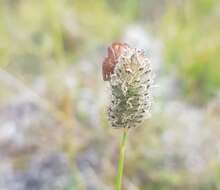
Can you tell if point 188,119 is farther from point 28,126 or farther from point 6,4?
point 6,4

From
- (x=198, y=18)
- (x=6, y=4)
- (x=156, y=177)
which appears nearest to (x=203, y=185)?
(x=156, y=177)

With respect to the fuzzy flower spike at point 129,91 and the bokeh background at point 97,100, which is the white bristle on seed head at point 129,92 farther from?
the bokeh background at point 97,100

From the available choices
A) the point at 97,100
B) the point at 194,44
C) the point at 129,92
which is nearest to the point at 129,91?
the point at 129,92

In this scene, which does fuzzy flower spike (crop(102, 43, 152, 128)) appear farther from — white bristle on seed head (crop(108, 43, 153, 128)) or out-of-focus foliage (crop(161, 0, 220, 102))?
out-of-focus foliage (crop(161, 0, 220, 102))

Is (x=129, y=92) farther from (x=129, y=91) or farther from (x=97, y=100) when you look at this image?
(x=97, y=100)

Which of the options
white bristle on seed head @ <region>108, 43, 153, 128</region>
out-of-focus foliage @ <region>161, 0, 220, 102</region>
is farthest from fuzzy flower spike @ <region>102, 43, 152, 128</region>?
out-of-focus foliage @ <region>161, 0, 220, 102</region>

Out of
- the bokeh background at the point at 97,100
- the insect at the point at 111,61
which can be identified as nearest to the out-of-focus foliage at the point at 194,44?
the bokeh background at the point at 97,100
